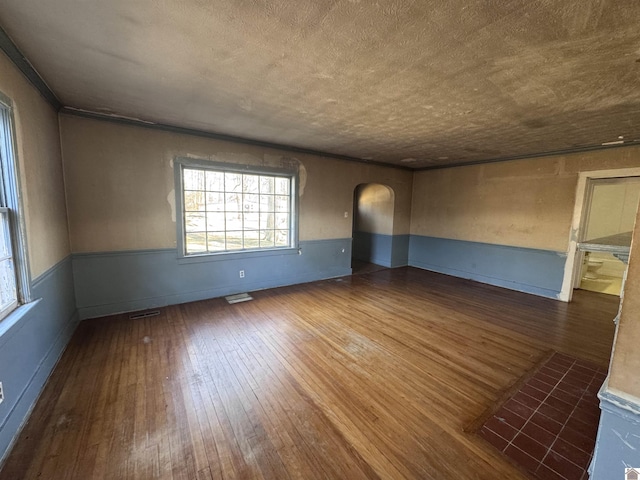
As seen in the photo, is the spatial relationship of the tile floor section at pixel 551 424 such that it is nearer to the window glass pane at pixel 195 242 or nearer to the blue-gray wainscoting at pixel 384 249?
the window glass pane at pixel 195 242

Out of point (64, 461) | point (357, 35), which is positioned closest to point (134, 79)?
point (357, 35)

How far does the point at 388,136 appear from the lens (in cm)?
378

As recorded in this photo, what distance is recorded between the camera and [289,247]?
4961 mm

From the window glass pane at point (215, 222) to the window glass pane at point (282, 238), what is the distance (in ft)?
3.36

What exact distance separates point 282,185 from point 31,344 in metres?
3.69

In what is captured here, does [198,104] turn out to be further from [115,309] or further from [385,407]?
[385,407]

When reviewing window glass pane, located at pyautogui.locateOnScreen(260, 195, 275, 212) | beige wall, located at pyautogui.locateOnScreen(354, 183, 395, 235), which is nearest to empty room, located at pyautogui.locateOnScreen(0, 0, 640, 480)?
window glass pane, located at pyautogui.locateOnScreen(260, 195, 275, 212)

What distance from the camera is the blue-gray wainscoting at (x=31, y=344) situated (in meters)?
1.62

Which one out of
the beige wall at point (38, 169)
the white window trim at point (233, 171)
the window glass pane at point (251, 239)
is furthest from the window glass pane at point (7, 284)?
the window glass pane at point (251, 239)

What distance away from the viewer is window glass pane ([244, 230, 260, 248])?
452cm

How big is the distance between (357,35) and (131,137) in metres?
3.24

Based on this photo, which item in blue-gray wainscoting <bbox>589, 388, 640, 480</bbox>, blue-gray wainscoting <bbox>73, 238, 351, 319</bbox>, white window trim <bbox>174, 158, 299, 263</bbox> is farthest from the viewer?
white window trim <bbox>174, 158, 299, 263</bbox>

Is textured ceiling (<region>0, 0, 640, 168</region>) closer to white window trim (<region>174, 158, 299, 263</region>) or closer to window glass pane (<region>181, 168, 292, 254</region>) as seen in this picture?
white window trim (<region>174, 158, 299, 263</region>)

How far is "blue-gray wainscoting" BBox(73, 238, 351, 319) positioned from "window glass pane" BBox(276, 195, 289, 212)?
29.1 inches
